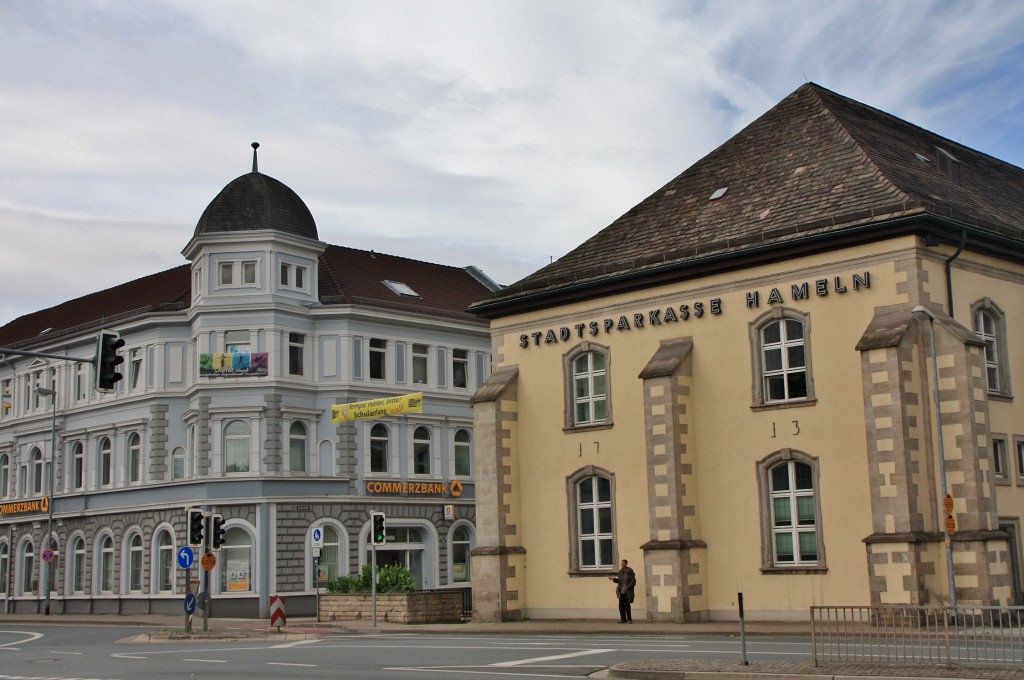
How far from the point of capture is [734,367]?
1166 inches

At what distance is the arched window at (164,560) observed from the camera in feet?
160

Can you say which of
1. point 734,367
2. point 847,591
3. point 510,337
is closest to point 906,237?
point 734,367

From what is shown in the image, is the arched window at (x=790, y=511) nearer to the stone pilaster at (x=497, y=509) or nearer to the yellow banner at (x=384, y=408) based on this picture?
the stone pilaster at (x=497, y=509)

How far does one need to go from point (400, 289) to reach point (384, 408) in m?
14.3

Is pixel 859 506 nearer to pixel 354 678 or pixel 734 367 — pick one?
pixel 734 367

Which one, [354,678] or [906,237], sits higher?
[906,237]

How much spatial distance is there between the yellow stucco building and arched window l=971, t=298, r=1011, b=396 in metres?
0.05

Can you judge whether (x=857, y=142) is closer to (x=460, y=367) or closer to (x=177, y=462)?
(x=460, y=367)

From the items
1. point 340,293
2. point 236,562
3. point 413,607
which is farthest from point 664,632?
point 340,293

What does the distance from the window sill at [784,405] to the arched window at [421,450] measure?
79.7ft

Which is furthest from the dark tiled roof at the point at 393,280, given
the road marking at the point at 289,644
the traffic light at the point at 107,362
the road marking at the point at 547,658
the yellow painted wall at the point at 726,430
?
the road marking at the point at 547,658

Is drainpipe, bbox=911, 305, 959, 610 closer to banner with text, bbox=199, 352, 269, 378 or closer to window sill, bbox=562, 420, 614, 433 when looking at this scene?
window sill, bbox=562, 420, 614, 433

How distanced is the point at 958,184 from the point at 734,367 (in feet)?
24.8

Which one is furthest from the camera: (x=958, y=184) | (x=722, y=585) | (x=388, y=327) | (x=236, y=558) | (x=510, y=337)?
(x=388, y=327)
